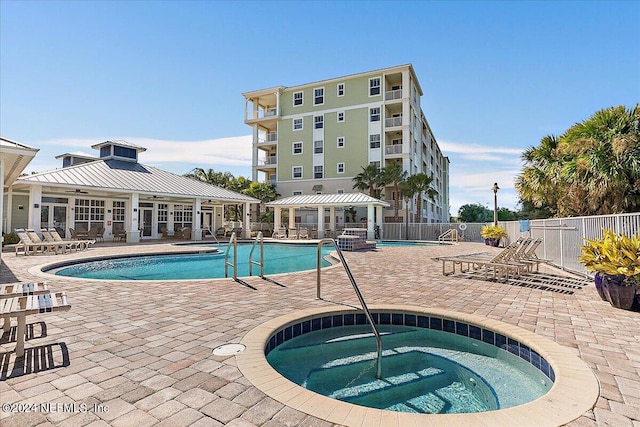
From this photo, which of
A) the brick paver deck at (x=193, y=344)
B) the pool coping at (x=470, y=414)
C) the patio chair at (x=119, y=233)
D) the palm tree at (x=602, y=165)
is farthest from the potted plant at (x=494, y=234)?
the patio chair at (x=119, y=233)

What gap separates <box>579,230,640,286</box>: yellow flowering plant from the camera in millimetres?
5109

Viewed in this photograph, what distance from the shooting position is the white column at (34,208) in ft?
51.4

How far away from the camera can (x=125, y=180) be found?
19.8 metres

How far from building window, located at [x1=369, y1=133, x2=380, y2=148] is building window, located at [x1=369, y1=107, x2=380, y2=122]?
5.26 feet

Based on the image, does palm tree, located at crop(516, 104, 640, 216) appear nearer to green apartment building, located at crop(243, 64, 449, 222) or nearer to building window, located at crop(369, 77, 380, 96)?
green apartment building, located at crop(243, 64, 449, 222)

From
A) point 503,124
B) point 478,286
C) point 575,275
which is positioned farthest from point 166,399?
point 503,124

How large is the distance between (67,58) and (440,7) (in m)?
13.0

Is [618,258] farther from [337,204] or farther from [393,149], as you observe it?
[393,149]

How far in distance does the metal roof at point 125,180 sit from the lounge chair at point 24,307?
15661 mm

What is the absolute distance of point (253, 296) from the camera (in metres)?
5.99

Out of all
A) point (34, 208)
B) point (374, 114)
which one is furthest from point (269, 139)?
point (34, 208)

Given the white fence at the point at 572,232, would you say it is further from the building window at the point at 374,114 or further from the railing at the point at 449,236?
the building window at the point at 374,114

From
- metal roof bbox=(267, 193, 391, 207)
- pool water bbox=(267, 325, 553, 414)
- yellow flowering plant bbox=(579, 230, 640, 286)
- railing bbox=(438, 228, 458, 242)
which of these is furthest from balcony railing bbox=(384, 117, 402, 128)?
pool water bbox=(267, 325, 553, 414)

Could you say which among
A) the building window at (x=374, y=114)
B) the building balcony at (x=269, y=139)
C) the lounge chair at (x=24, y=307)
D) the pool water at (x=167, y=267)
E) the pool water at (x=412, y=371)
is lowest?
the pool water at (x=412, y=371)
